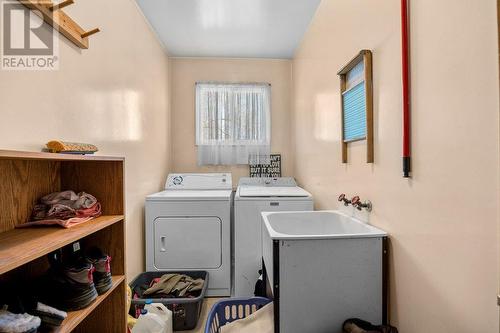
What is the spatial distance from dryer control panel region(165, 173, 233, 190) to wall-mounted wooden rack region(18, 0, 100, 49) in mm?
1707

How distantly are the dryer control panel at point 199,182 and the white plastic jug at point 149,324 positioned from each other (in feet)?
4.90

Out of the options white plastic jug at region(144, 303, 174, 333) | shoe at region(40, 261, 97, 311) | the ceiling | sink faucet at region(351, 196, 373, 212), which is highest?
the ceiling

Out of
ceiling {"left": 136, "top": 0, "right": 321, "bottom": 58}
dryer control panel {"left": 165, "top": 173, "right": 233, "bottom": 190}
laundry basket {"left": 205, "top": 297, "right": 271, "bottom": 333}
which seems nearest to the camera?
laundry basket {"left": 205, "top": 297, "right": 271, "bottom": 333}

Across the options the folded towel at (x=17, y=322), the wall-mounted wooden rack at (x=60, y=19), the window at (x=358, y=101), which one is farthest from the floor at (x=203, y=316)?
the wall-mounted wooden rack at (x=60, y=19)

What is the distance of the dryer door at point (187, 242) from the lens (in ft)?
7.60

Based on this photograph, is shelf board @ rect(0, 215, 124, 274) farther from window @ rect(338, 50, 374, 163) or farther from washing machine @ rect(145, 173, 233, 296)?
window @ rect(338, 50, 374, 163)

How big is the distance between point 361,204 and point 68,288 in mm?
1448

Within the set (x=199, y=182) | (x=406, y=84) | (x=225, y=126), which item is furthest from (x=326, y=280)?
(x=225, y=126)

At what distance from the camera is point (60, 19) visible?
1271 millimetres

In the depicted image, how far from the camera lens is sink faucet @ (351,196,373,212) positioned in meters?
1.40

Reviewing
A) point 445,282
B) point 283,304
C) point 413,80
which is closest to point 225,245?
point 283,304

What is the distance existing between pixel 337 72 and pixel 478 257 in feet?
4.59

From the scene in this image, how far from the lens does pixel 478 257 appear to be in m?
0.76

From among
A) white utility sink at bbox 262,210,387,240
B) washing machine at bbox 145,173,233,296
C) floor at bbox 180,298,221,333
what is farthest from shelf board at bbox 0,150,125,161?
floor at bbox 180,298,221,333
